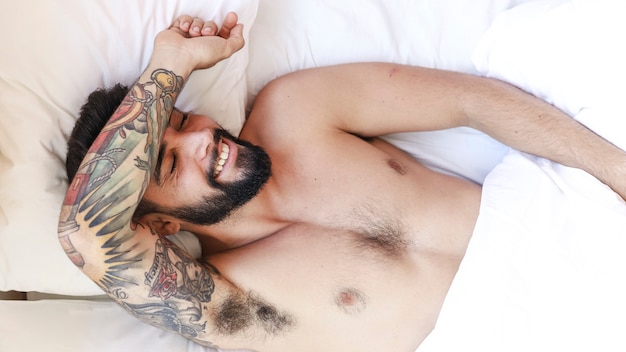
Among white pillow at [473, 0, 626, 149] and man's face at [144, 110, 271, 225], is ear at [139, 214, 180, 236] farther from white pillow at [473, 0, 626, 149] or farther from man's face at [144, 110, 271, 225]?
white pillow at [473, 0, 626, 149]

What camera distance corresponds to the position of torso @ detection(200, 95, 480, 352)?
1.27 metres

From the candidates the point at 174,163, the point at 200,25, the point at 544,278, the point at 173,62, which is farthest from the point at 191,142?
the point at 544,278

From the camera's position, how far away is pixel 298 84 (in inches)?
54.8

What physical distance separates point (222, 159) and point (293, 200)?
201 millimetres

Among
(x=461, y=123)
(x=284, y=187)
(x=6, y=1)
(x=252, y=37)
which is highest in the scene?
(x=6, y=1)

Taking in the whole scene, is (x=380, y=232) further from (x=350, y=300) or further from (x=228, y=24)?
(x=228, y=24)

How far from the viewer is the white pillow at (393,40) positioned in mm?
1472

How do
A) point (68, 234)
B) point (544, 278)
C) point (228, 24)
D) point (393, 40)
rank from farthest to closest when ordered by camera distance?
1. point (393, 40)
2. point (228, 24)
3. point (544, 278)
4. point (68, 234)

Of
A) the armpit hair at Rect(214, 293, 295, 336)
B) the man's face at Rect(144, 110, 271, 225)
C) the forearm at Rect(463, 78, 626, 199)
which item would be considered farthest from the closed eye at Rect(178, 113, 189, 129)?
the forearm at Rect(463, 78, 626, 199)

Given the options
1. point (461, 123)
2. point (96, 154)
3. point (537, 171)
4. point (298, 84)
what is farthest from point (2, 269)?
point (537, 171)

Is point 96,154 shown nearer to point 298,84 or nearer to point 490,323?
point 298,84

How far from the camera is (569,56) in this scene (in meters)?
1.33

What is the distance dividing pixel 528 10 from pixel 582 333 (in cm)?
Answer: 72

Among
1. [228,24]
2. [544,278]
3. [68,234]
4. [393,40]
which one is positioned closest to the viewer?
[68,234]
